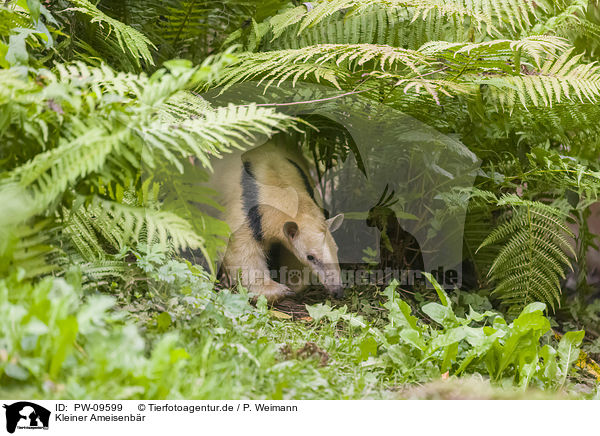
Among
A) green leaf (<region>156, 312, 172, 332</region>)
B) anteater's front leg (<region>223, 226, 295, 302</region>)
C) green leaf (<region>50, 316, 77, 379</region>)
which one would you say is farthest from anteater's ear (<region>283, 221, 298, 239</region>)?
green leaf (<region>50, 316, 77, 379</region>)

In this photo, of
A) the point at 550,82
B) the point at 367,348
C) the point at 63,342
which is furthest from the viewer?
the point at 550,82

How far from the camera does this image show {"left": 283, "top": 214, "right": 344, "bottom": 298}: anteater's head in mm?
1740

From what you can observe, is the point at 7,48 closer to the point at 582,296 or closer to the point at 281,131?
the point at 281,131

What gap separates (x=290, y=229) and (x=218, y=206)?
362mm

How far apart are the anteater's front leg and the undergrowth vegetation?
3.3 inches

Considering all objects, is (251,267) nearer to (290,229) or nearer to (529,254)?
(290,229)

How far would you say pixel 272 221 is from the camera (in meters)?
Answer: 1.71

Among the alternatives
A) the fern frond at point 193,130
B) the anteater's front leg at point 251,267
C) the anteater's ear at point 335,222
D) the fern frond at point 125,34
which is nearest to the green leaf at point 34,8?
the fern frond at point 125,34

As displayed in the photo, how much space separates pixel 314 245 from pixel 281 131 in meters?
0.52

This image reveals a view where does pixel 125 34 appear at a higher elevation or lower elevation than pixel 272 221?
higher

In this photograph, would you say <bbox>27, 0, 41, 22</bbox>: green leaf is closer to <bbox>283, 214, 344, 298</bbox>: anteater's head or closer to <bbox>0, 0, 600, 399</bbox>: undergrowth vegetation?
<bbox>0, 0, 600, 399</bbox>: undergrowth vegetation
